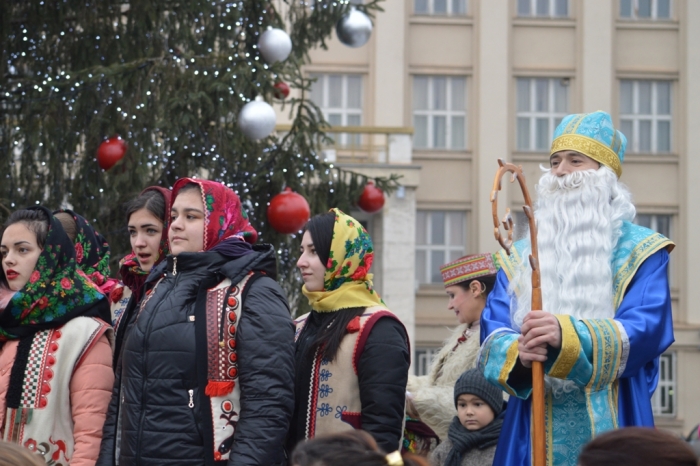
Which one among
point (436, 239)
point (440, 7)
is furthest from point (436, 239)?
point (440, 7)

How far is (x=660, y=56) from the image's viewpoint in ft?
89.4

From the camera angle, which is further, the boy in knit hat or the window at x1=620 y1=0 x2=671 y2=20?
the window at x1=620 y1=0 x2=671 y2=20

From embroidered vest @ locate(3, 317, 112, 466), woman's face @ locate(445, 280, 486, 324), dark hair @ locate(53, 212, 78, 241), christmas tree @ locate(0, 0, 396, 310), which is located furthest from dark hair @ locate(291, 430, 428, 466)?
christmas tree @ locate(0, 0, 396, 310)

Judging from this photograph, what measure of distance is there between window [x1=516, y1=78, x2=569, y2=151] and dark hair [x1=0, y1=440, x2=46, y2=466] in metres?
24.7

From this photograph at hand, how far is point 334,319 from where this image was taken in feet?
15.8

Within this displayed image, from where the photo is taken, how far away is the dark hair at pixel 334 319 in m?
4.72

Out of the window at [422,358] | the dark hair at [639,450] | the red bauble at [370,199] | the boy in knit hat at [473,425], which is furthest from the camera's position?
the window at [422,358]

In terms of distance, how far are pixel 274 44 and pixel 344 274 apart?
455 cm

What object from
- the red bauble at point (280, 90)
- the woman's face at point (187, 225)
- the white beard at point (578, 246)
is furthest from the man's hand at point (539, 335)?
the red bauble at point (280, 90)

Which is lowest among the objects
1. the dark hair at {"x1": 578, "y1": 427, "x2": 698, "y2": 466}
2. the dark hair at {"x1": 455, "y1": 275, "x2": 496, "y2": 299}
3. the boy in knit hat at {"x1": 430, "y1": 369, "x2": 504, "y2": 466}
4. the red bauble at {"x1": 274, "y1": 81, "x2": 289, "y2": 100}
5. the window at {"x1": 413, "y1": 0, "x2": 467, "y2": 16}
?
the boy in knit hat at {"x1": 430, "y1": 369, "x2": 504, "y2": 466}

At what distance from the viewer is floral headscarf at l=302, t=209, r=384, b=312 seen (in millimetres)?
4844

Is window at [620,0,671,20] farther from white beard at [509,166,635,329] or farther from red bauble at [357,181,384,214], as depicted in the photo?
white beard at [509,166,635,329]

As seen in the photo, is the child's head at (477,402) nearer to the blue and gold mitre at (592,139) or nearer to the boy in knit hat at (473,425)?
the boy in knit hat at (473,425)

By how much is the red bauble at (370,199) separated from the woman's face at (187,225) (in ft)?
18.3
